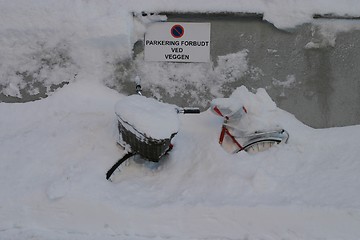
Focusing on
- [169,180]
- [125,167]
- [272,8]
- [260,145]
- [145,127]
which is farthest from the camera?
[272,8]

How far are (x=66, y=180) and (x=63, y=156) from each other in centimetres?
47

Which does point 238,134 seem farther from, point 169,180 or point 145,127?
point 145,127

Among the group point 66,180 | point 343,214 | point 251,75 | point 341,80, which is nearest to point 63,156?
point 66,180

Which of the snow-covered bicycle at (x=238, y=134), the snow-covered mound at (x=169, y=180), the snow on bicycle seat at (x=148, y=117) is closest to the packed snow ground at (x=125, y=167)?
the snow-covered mound at (x=169, y=180)

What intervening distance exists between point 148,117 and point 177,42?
1539 mm

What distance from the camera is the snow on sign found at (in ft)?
19.7

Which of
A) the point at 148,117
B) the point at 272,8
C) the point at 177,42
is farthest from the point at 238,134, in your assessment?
the point at 272,8

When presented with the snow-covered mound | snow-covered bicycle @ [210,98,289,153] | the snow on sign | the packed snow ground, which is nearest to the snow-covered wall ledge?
the packed snow ground

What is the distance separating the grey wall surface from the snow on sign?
0.28ft

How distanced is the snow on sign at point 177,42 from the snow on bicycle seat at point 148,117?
114 cm

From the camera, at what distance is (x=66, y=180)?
4789 millimetres

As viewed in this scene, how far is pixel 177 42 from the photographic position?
6.02 metres

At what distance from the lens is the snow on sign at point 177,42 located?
19.7ft

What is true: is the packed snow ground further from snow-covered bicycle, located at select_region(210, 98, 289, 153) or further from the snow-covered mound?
snow-covered bicycle, located at select_region(210, 98, 289, 153)
